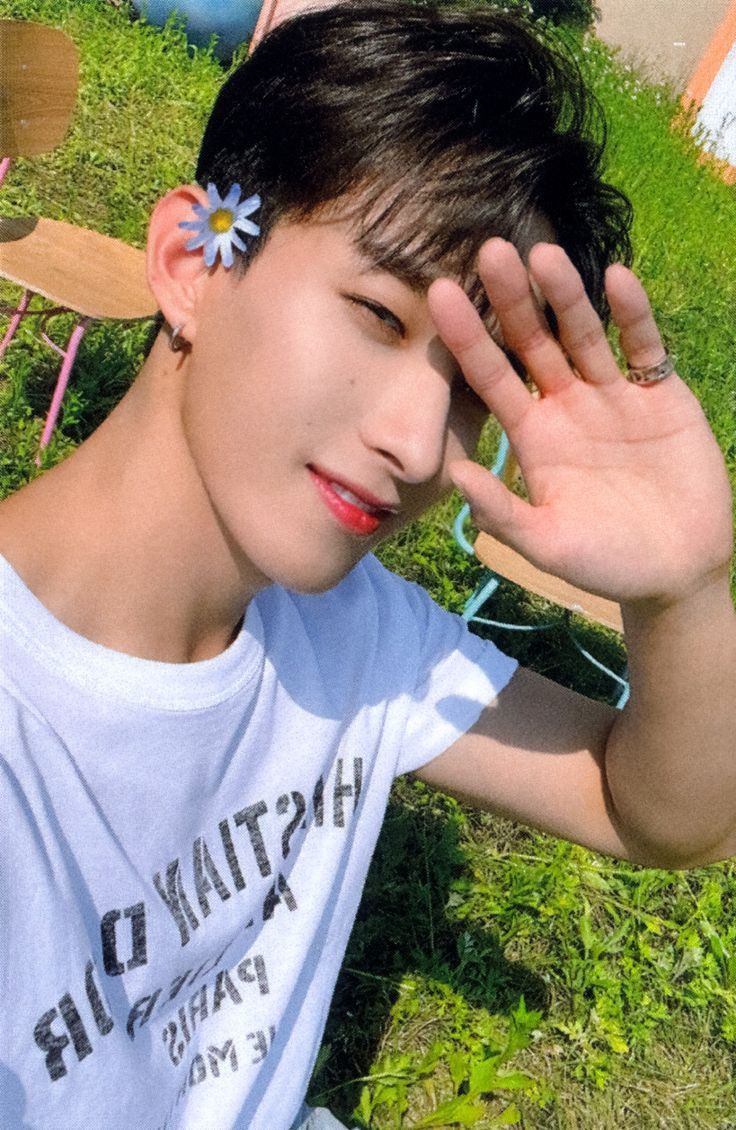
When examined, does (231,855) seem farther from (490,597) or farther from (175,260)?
(490,597)

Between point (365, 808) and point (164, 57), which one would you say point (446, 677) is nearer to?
point (365, 808)

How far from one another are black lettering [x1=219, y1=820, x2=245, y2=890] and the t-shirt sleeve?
0.38 metres

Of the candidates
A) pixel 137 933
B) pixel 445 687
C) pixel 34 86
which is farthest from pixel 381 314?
pixel 34 86

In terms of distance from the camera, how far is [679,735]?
154 centimetres

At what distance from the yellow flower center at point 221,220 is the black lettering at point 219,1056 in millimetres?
1213

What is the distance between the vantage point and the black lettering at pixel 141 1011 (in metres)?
1.35

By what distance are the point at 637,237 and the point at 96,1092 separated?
26.9 ft

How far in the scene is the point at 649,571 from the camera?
1378 mm

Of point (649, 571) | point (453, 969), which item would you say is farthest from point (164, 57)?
point (649, 571)

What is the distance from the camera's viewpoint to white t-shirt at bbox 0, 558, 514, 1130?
1.19 m

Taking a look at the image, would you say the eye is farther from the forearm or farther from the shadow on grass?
the shadow on grass

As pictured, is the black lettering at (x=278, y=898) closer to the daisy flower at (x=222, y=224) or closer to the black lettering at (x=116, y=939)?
the black lettering at (x=116, y=939)

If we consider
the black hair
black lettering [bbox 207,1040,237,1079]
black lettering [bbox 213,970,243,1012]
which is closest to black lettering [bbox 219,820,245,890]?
black lettering [bbox 213,970,243,1012]

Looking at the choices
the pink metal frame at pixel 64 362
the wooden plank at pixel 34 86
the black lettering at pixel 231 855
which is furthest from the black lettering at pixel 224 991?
the wooden plank at pixel 34 86
